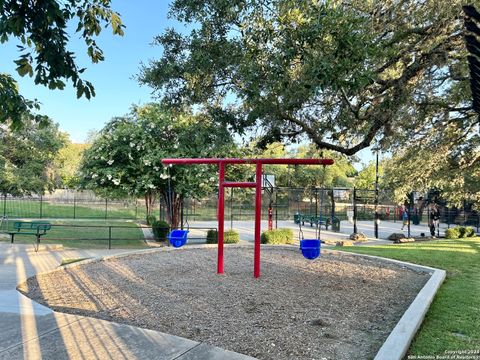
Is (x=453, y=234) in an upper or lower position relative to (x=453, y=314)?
lower

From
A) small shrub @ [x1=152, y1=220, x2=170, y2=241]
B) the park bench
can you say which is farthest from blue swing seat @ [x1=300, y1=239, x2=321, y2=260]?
small shrub @ [x1=152, y1=220, x2=170, y2=241]

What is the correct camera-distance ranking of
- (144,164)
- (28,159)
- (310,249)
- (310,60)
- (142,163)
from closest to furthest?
(310,60), (310,249), (144,164), (142,163), (28,159)

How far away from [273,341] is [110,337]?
5.98ft

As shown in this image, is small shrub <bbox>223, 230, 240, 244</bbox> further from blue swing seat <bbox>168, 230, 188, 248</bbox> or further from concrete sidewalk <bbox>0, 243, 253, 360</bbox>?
concrete sidewalk <bbox>0, 243, 253, 360</bbox>

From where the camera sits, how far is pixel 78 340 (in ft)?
14.5

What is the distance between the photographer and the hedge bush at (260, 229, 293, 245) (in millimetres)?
16205

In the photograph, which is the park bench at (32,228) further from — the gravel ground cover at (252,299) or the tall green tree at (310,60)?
the tall green tree at (310,60)

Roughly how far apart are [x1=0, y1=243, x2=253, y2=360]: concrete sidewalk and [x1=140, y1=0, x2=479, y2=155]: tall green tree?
3251 mm

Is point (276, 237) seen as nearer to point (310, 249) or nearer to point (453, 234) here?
point (310, 249)

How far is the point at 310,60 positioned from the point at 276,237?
11.8 meters

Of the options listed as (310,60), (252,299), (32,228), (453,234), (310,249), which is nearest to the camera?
(310,60)

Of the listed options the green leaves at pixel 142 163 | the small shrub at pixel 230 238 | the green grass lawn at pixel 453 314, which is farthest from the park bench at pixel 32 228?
the green grass lawn at pixel 453 314

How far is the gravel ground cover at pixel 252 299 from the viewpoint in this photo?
4.68m

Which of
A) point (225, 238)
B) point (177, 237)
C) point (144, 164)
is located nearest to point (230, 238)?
point (225, 238)
